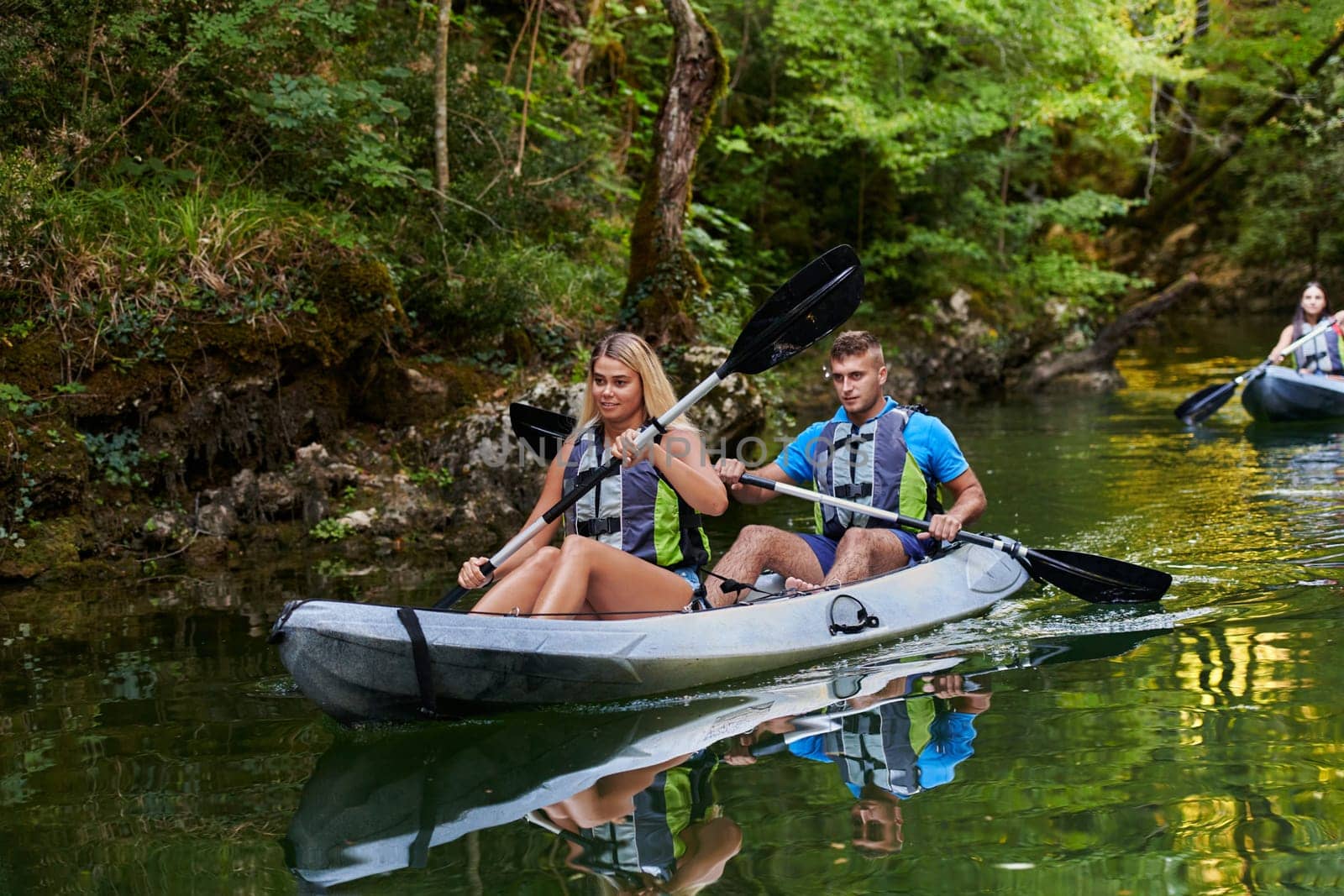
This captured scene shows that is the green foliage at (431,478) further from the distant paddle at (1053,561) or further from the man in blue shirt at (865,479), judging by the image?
the man in blue shirt at (865,479)

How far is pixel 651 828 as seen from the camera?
113 inches

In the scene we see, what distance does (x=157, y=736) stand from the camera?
3760 millimetres

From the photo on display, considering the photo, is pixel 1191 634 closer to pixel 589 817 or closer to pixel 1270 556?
pixel 1270 556

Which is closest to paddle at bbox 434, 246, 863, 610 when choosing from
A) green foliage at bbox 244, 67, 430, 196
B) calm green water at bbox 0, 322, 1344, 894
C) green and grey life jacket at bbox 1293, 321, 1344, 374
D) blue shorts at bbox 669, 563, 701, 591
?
blue shorts at bbox 669, 563, 701, 591

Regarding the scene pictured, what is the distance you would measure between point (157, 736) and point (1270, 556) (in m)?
4.79

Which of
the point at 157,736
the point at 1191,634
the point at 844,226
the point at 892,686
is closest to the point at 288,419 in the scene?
the point at 157,736

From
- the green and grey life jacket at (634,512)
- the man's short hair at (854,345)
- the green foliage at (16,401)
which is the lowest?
the green and grey life jacket at (634,512)

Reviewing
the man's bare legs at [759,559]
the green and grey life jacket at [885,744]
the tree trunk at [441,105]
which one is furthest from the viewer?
the tree trunk at [441,105]

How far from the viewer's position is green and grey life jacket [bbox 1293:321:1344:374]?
10469mm

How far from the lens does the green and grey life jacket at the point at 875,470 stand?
4941mm

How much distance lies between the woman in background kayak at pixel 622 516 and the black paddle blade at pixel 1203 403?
25.2 ft

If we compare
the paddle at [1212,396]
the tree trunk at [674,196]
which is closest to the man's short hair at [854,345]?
the tree trunk at [674,196]

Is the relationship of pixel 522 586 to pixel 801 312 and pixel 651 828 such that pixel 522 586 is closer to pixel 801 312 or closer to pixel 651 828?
pixel 651 828

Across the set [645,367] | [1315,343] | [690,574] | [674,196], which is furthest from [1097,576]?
[1315,343]
